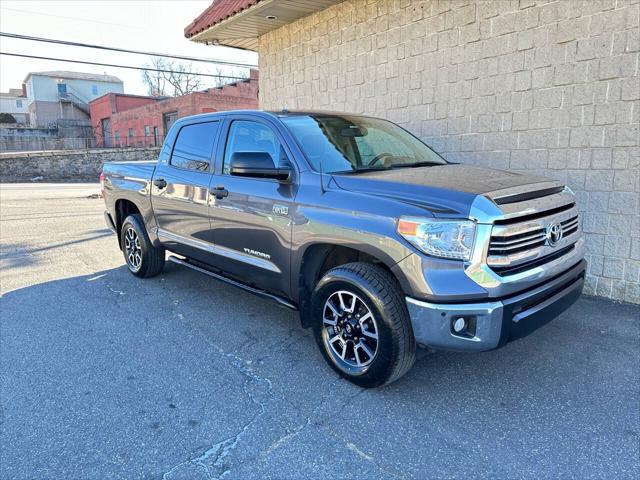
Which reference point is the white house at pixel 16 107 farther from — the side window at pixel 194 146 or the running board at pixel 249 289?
the running board at pixel 249 289

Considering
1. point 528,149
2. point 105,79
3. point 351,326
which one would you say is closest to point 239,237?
point 351,326

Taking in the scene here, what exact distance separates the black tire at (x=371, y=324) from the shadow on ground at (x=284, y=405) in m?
0.16

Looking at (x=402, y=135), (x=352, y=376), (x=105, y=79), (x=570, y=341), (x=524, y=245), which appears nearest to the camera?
(x=524, y=245)

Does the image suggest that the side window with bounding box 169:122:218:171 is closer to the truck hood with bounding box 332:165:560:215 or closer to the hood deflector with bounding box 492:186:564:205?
the truck hood with bounding box 332:165:560:215

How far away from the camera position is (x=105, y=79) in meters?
67.1

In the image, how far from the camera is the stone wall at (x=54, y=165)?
2791 centimetres

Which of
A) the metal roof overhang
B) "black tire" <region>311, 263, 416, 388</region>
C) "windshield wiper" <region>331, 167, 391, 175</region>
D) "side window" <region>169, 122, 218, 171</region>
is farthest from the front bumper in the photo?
the metal roof overhang

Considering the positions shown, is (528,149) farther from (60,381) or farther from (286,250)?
(60,381)

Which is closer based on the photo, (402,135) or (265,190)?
(265,190)

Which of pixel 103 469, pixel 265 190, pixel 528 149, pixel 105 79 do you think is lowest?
pixel 103 469

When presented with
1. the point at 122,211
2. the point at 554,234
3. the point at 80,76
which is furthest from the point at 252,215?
the point at 80,76

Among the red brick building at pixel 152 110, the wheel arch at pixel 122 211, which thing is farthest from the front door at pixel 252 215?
the red brick building at pixel 152 110

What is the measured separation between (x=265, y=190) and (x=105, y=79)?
243 feet

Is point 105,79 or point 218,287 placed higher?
point 105,79
